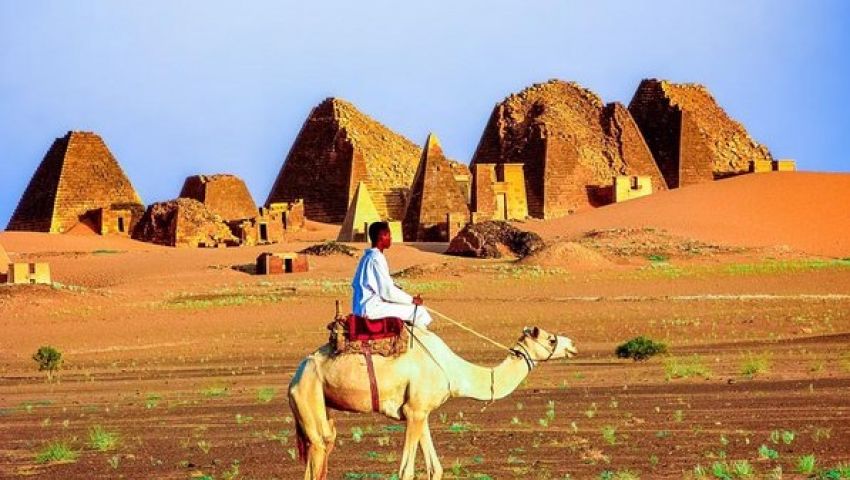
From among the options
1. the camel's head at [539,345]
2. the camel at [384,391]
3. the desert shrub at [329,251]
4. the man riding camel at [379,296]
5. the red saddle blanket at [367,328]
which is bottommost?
the camel at [384,391]

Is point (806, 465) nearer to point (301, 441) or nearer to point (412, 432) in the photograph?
point (412, 432)

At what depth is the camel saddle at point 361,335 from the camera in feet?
38.3

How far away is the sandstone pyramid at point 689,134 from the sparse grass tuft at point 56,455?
8082 cm

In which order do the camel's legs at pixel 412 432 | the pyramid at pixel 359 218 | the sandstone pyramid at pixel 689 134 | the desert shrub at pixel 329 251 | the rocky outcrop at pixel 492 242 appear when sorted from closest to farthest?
the camel's legs at pixel 412 432, the desert shrub at pixel 329 251, the rocky outcrop at pixel 492 242, the pyramid at pixel 359 218, the sandstone pyramid at pixel 689 134

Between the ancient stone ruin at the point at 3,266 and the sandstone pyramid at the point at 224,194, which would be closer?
the ancient stone ruin at the point at 3,266

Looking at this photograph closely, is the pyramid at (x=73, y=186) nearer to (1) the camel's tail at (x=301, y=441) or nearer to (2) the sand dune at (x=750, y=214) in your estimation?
(2) the sand dune at (x=750, y=214)

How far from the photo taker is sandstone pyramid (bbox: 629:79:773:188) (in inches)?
3780

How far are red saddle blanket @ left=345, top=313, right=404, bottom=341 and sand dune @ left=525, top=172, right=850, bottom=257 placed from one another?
51.9 meters

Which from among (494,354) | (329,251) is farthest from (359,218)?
(494,354)

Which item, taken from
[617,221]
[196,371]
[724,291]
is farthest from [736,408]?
[617,221]

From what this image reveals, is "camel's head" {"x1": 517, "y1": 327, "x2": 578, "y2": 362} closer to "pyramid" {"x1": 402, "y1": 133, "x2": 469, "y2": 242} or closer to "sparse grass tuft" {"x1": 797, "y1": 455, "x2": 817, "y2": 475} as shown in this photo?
"sparse grass tuft" {"x1": 797, "y1": 455, "x2": 817, "y2": 475}

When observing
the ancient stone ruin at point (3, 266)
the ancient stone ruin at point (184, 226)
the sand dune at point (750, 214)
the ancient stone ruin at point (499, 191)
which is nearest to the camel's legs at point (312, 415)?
the ancient stone ruin at point (3, 266)

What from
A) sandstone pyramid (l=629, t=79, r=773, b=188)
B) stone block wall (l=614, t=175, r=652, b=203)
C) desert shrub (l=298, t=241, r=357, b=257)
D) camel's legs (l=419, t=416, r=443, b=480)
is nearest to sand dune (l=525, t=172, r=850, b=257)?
stone block wall (l=614, t=175, r=652, b=203)

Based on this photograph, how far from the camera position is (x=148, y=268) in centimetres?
5397
